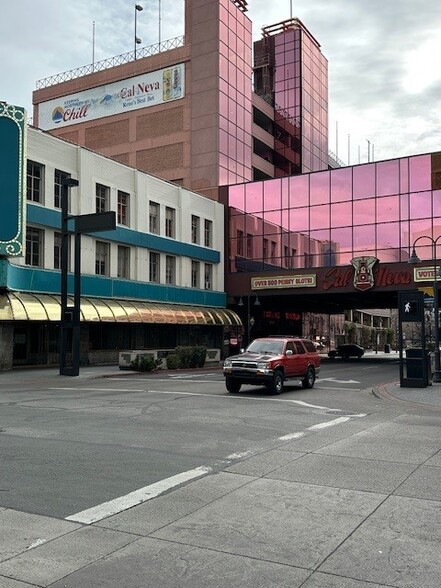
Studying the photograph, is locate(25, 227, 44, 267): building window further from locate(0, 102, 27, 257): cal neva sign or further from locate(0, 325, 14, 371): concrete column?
locate(0, 325, 14, 371): concrete column

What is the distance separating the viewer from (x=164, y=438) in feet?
35.1

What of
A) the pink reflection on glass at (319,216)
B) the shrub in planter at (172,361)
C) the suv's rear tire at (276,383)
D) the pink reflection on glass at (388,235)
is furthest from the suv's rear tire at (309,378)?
the pink reflection on glass at (319,216)

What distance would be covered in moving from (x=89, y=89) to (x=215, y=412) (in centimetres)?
5431

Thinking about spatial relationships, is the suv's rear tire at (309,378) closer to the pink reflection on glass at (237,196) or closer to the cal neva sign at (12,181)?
the cal neva sign at (12,181)

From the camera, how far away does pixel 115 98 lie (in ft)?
198

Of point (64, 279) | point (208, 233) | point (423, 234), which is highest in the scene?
point (208, 233)

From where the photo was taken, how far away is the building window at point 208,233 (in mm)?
49562

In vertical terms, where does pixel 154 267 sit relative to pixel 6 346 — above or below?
above

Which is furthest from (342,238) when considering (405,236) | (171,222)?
(171,222)

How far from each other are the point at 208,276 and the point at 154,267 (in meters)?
7.32

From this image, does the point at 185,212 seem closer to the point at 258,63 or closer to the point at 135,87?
the point at 135,87

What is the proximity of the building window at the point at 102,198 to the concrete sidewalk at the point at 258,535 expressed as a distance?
3203 centimetres

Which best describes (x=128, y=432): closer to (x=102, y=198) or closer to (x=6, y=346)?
(x=6, y=346)

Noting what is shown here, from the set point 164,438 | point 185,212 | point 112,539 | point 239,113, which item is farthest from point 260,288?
point 112,539
